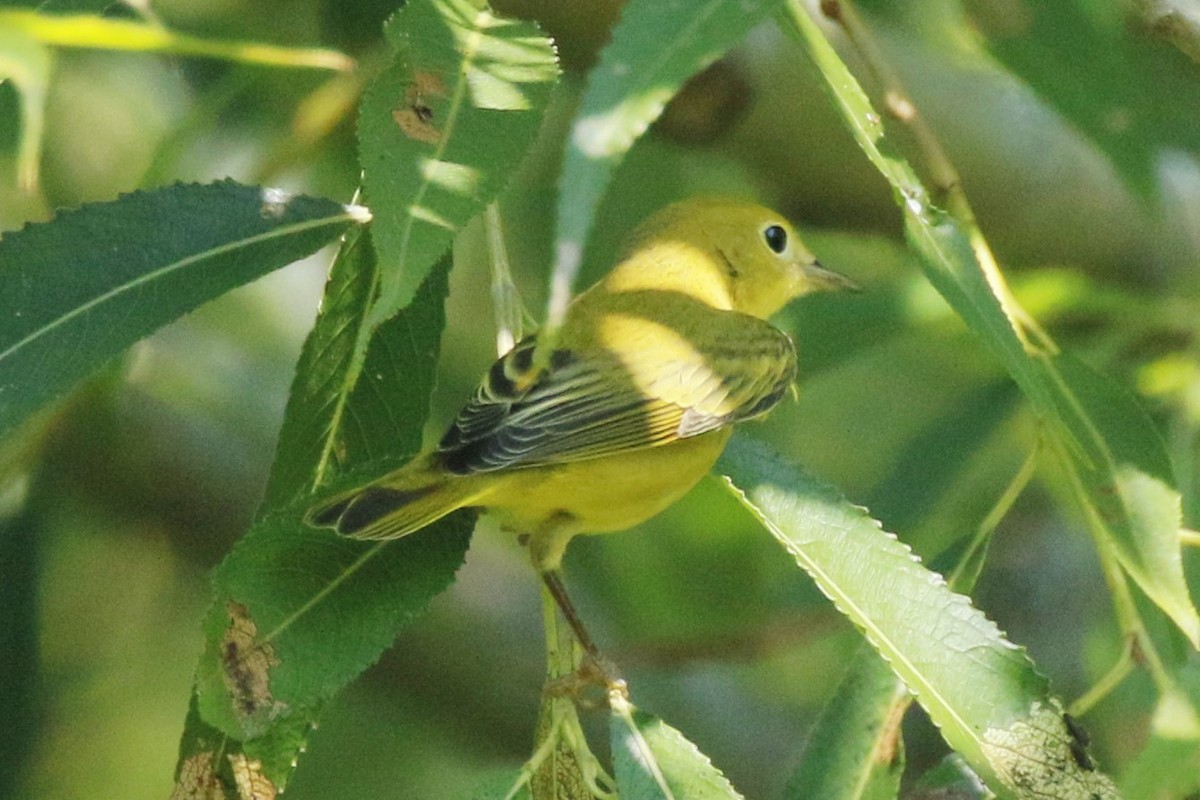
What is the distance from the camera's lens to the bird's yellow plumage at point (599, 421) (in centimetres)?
181

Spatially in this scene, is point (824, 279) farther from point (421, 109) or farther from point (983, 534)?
point (421, 109)

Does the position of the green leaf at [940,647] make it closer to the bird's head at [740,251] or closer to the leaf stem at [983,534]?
the leaf stem at [983,534]

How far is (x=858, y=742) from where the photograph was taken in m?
1.93

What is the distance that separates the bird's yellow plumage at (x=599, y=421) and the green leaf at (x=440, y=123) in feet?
0.89

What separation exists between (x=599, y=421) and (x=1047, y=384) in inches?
22.6

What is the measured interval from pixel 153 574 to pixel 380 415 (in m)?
2.16

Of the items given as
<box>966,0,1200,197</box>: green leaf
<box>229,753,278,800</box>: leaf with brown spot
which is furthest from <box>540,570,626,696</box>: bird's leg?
<box>966,0,1200,197</box>: green leaf

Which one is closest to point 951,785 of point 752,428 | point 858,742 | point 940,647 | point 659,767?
point 858,742

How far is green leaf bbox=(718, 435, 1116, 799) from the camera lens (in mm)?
1598

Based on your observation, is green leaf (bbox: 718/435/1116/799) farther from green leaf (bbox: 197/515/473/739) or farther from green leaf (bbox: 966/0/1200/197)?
green leaf (bbox: 966/0/1200/197)

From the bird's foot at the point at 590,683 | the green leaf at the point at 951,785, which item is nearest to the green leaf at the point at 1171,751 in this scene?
the green leaf at the point at 951,785

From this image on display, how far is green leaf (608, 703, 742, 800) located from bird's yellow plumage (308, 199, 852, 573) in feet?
1.02

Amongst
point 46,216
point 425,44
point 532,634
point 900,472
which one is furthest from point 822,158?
point 425,44

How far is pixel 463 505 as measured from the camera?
6.03 ft
